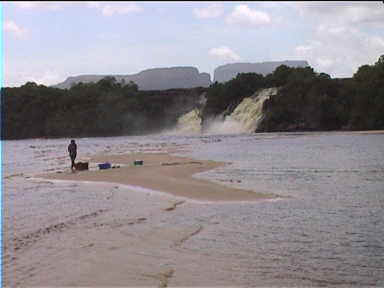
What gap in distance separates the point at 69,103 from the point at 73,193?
4641 inches

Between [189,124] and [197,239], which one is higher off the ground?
[189,124]

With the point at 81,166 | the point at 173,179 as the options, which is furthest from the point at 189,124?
the point at 173,179

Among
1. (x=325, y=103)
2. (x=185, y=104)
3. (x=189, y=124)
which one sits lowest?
(x=189, y=124)

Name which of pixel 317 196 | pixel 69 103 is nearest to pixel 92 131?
pixel 69 103

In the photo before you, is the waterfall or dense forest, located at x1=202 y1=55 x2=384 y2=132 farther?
the waterfall

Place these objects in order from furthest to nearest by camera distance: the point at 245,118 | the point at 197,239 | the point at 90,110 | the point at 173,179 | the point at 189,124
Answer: the point at 90,110 < the point at 189,124 < the point at 245,118 < the point at 173,179 < the point at 197,239

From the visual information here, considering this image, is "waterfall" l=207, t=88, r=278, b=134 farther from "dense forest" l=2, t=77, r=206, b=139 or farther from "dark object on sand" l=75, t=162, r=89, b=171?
"dark object on sand" l=75, t=162, r=89, b=171

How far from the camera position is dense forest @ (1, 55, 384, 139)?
86062 mm

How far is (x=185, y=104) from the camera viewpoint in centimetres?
11775

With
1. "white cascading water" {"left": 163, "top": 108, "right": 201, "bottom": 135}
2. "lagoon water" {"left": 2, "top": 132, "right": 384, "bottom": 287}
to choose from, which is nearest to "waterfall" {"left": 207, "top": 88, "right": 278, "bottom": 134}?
"white cascading water" {"left": 163, "top": 108, "right": 201, "bottom": 135}

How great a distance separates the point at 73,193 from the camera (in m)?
19.9

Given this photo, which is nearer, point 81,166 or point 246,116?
point 81,166

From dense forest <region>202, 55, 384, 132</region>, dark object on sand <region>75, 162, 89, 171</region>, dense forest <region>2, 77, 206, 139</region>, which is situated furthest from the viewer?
dense forest <region>2, 77, 206, 139</region>

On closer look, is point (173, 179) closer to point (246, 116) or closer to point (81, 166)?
point (81, 166)
